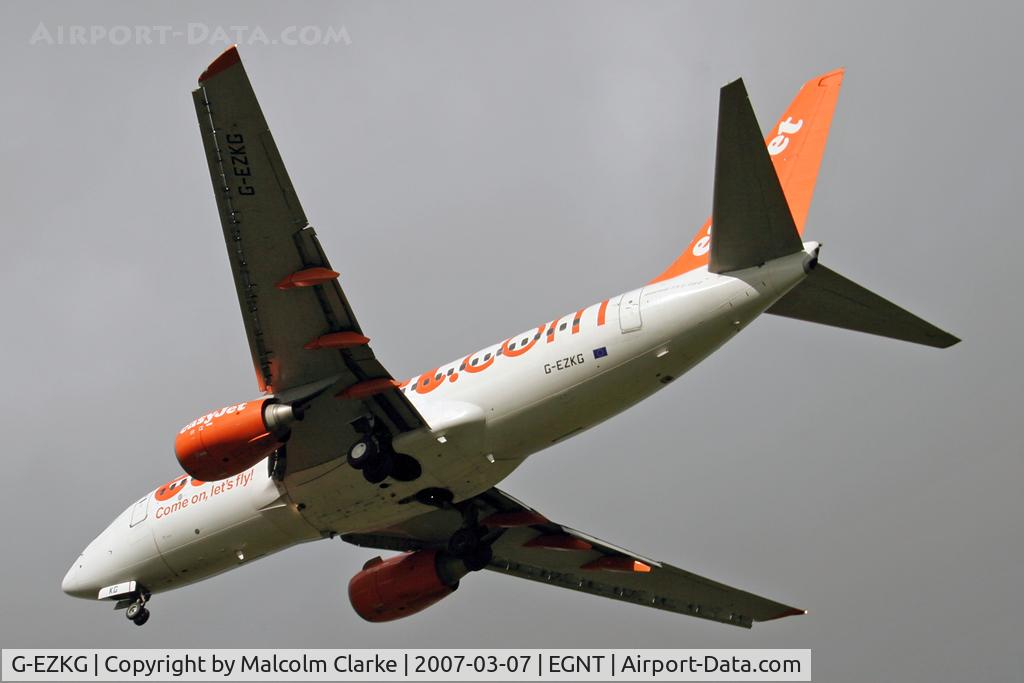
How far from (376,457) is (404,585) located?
280 inches

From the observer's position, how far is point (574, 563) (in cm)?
3597

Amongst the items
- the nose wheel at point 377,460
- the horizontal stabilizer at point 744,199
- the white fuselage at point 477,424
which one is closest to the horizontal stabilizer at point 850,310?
the white fuselage at point 477,424

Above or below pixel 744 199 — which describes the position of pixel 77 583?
below

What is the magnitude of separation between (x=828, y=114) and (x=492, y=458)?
9.87 metres

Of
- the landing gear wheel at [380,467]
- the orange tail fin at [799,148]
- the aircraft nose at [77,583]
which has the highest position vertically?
the orange tail fin at [799,148]

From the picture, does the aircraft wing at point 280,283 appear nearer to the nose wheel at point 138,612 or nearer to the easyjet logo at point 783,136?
the nose wheel at point 138,612

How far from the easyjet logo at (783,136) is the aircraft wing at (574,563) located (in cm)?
1050

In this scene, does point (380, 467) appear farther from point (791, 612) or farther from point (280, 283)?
point (791, 612)

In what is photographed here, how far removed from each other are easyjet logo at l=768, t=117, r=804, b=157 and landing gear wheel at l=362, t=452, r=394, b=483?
10036 millimetres

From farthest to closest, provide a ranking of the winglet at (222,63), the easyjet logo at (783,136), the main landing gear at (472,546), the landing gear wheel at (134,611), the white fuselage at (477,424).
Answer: the main landing gear at (472,546) < the landing gear wheel at (134,611) < the easyjet logo at (783,136) < the white fuselage at (477,424) < the winglet at (222,63)

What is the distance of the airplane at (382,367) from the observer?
80.1 feet

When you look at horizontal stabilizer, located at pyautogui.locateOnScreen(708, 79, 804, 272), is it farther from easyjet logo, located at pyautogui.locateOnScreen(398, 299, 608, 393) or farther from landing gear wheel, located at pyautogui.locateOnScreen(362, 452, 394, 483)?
landing gear wheel, located at pyautogui.locateOnScreen(362, 452, 394, 483)

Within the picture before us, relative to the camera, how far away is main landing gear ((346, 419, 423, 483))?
2791 cm

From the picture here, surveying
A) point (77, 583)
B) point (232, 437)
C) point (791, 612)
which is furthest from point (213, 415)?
point (791, 612)
